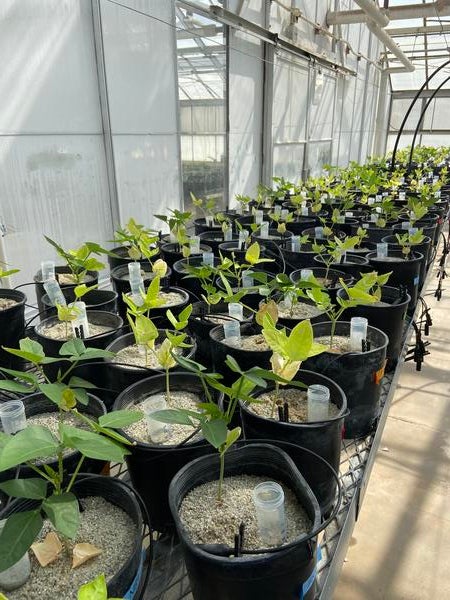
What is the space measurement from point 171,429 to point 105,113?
212 centimetres

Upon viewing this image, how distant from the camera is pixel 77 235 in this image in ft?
8.16

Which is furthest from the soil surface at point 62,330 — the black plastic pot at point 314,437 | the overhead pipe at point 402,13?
the overhead pipe at point 402,13

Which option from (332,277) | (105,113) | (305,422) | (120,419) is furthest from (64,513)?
→ (105,113)

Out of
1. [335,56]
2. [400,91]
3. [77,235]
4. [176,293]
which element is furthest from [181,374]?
[400,91]

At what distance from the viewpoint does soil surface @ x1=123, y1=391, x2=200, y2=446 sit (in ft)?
2.99

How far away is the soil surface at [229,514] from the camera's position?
69cm

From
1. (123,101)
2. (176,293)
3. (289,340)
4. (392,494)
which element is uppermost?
(123,101)

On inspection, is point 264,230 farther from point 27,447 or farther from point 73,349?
point 27,447

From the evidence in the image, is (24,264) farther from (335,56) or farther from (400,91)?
(400,91)

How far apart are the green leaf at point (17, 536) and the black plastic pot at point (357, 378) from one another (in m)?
0.83

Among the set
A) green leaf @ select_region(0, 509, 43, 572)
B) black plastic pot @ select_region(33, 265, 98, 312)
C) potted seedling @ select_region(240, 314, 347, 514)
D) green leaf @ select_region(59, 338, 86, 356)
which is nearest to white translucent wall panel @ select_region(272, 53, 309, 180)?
black plastic pot @ select_region(33, 265, 98, 312)

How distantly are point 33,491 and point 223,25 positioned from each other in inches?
158

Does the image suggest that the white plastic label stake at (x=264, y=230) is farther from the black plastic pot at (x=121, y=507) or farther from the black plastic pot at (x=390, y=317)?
the black plastic pot at (x=121, y=507)

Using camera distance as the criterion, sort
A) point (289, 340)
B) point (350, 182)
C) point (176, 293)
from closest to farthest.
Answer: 1. point (289, 340)
2. point (176, 293)
3. point (350, 182)
